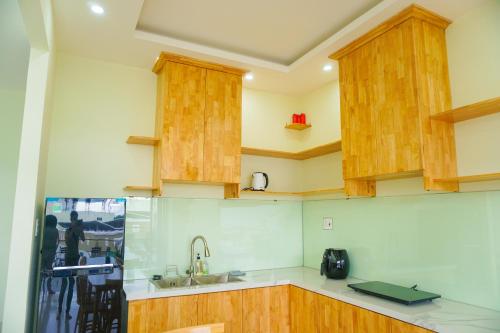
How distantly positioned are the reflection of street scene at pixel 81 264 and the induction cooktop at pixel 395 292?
5.71 feet

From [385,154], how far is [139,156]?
6.91 feet

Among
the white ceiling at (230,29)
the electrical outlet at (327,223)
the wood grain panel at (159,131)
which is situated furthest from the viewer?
the electrical outlet at (327,223)

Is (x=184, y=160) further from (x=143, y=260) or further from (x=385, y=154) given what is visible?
(x=385, y=154)

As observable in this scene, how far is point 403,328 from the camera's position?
194cm

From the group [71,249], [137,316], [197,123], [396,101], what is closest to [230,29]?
[197,123]

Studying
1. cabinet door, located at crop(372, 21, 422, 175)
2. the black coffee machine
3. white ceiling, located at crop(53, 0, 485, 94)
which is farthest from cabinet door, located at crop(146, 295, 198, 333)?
white ceiling, located at crop(53, 0, 485, 94)

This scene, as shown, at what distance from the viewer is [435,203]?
2.41 m

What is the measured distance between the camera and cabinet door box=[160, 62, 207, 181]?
2904mm

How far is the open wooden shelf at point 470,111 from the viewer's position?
197 cm

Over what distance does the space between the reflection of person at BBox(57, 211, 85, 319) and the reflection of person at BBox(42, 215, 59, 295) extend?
0.21 ft

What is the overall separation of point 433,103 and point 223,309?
2.17 m

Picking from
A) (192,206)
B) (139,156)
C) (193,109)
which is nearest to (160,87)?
(193,109)

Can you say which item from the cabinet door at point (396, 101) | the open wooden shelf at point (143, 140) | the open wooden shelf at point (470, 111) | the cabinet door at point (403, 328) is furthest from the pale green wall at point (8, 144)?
the open wooden shelf at point (470, 111)

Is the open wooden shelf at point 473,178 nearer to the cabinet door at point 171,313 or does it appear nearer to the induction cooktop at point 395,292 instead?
the induction cooktop at point 395,292
